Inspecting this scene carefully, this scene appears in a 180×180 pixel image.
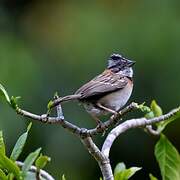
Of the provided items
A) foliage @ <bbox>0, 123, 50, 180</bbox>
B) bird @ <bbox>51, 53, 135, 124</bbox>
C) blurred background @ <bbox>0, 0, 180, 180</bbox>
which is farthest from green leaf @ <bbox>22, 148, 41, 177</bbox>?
blurred background @ <bbox>0, 0, 180, 180</bbox>

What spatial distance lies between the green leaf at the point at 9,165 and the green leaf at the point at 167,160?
580mm

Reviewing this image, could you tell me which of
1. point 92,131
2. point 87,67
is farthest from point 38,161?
point 87,67

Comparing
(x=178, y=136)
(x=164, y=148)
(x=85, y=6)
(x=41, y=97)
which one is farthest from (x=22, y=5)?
(x=164, y=148)

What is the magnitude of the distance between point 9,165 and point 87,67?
11.1 feet

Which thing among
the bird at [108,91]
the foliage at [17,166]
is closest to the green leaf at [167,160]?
the bird at [108,91]

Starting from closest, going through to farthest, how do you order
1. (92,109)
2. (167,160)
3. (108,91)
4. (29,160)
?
(29,160) → (167,160) → (92,109) → (108,91)

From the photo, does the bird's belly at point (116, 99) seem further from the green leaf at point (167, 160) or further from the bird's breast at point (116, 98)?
the green leaf at point (167, 160)

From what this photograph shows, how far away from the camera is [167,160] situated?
229 cm

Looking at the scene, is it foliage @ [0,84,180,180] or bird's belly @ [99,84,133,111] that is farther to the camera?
bird's belly @ [99,84,133,111]

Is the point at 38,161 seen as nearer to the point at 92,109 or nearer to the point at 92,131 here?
the point at 92,131

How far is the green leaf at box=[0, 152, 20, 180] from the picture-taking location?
1.80 metres

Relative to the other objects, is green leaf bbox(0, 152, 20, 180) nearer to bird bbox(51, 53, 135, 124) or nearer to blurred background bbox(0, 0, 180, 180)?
bird bbox(51, 53, 135, 124)

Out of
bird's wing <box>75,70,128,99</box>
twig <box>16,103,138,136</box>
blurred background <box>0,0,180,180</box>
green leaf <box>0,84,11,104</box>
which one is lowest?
blurred background <box>0,0,180,180</box>

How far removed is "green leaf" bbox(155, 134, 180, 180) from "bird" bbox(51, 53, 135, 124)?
0.18 meters
